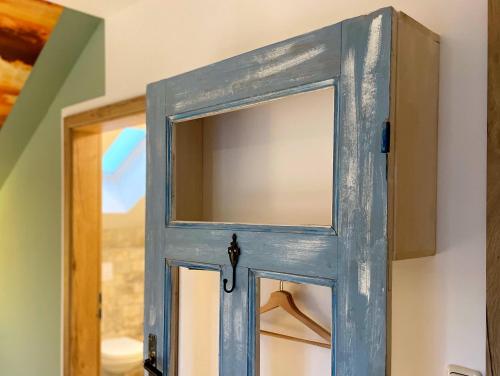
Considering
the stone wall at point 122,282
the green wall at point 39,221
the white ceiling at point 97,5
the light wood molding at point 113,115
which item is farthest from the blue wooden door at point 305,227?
the stone wall at point 122,282

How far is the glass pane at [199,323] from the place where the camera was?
1.33 m

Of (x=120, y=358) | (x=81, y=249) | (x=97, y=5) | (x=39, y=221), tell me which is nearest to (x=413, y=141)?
(x=97, y=5)

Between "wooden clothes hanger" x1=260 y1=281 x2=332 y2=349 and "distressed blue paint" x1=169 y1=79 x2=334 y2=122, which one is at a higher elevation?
"distressed blue paint" x1=169 y1=79 x2=334 y2=122

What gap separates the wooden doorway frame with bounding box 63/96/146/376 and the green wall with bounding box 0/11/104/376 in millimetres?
85

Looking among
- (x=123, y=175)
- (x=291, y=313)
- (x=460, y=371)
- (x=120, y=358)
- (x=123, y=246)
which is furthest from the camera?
(x=123, y=246)

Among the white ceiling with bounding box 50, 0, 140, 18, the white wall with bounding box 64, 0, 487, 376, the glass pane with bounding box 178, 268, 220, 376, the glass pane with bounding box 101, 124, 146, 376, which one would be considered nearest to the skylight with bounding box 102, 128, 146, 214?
the glass pane with bounding box 101, 124, 146, 376

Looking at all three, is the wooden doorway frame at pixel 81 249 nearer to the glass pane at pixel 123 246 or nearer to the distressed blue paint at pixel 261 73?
the distressed blue paint at pixel 261 73

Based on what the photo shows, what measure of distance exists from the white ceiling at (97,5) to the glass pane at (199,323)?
0.99 metres

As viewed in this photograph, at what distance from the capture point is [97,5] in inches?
66.6

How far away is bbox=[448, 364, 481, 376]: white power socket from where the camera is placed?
86cm

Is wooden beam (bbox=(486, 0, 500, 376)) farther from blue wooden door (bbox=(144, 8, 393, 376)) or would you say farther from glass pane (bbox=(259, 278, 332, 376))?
glass pane (bbox=(259, 278, 332, 376))

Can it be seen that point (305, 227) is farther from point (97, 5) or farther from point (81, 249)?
point (81, 249)

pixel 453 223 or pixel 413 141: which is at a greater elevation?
pixel 413 141

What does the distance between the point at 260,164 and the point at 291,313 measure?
0.38 meters
